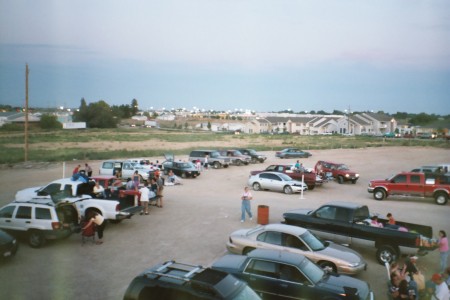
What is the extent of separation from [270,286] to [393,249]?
5137mm

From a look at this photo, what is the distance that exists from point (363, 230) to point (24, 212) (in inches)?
434

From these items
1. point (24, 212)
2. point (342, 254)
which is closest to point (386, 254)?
point (342, 254)

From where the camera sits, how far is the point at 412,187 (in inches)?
841

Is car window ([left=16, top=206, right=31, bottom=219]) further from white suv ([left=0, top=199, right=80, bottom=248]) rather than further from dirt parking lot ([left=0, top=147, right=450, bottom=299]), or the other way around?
dirt parking lot ([left=0, top=147, right=450, bottom=299])

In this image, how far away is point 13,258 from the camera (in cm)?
1144

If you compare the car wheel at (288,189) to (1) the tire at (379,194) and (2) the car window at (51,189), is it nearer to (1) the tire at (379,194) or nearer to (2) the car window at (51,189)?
(1) the tire at (379,194)

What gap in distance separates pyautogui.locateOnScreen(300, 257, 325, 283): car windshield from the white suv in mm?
8031

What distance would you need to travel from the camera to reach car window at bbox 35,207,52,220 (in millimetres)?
12364

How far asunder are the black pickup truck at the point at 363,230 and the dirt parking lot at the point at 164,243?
68 cm

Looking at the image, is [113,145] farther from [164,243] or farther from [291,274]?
[291,274]

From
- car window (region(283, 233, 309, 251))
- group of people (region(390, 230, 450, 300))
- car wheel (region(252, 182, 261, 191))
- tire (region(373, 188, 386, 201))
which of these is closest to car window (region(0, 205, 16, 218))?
car window (region(283, 233, 309, 251))

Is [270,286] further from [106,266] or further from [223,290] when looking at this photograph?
[106,266]

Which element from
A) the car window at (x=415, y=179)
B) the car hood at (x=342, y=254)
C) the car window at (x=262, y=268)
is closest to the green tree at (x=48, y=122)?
the car window at (x=415, y=179)

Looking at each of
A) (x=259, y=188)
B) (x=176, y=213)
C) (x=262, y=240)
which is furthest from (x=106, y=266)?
(x=259, y=188)
